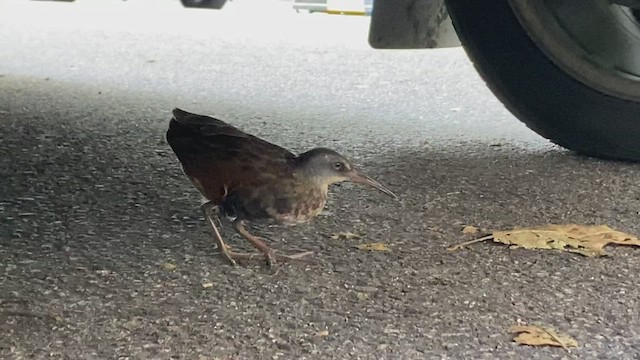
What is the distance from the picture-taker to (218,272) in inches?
56.9

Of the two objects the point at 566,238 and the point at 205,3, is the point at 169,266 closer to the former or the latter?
the point at 566,238

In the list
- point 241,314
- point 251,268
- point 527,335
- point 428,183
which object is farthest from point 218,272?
point 428,183

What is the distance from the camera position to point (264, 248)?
60.1 inches

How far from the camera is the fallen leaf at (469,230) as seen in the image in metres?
1.68

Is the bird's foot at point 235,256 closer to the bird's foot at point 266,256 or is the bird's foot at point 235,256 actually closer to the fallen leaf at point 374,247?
the bird's foot at point 266,256

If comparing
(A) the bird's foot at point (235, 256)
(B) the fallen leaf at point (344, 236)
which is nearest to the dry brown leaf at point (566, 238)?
(B) the fallen leaf at point (344, 236)

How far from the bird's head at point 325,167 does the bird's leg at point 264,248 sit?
0.14 meters

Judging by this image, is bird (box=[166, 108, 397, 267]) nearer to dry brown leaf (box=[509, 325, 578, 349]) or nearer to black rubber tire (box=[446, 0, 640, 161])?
dry brown leaf (box=[509, 325, 578, 349])

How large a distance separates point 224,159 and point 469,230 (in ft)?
1.54

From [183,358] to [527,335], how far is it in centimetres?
45

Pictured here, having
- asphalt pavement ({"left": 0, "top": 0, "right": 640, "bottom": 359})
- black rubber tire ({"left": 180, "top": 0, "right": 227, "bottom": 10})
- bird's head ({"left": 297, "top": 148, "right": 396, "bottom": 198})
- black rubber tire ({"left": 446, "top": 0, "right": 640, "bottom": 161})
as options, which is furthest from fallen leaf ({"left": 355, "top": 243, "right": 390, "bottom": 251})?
black rubber tire ({"left": 180, "top": 0, "right": 227, "bottom": 10})

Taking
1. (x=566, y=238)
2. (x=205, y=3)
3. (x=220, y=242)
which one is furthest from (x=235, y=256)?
(x=205, y=3)

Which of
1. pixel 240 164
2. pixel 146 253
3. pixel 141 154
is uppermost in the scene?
pixel 240 164

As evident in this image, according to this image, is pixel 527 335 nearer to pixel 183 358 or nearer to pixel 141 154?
pixel 183 358
